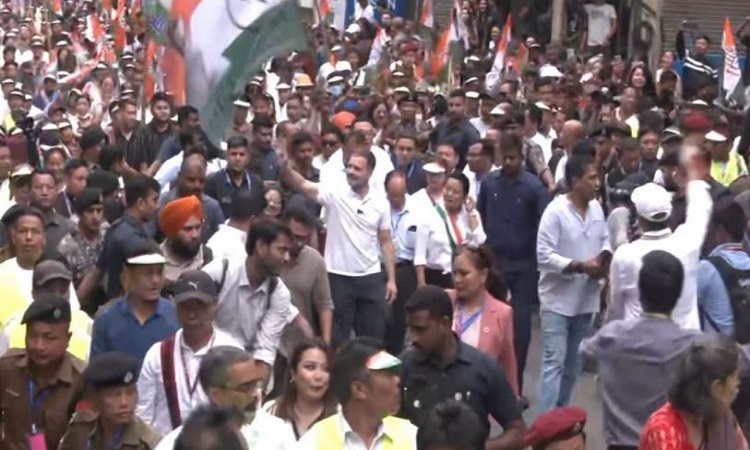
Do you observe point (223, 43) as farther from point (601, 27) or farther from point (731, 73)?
point (601, 27)

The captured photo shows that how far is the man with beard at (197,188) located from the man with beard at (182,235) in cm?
137

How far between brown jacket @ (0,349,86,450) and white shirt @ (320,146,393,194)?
166 inches

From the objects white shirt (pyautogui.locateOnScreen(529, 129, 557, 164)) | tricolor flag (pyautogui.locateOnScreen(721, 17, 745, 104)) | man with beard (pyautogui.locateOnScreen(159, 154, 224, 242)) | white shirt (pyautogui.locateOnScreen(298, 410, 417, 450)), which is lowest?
tricolor flag (pyautogui.locateOnScreen(721, 17, 745, 104))

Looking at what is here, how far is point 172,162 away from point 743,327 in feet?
17.6

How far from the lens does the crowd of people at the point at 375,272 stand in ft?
18.6

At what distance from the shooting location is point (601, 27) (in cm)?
2508

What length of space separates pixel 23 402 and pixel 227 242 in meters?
2.52

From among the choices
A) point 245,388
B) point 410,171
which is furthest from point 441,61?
point 245,388

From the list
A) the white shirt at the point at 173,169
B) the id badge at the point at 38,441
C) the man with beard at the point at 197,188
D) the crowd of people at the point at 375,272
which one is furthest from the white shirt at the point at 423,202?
the id badge at the point at 38,441

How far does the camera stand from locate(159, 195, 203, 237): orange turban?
8062 mm

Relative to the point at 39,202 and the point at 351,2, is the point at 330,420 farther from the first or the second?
the point at 351,2

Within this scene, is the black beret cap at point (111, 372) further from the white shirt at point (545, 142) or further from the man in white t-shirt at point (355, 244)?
the white shirt at point (545, 142)

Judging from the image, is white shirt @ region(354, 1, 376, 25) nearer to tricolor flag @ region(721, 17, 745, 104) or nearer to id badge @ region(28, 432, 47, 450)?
tricolor flag @ region(721, 17, 745, 104)

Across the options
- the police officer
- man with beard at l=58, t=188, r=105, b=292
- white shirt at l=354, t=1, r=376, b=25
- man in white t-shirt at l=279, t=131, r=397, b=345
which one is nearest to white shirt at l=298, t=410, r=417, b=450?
the police officer
